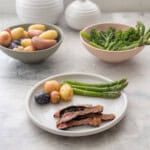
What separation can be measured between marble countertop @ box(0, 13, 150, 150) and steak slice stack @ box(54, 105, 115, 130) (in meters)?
0.03

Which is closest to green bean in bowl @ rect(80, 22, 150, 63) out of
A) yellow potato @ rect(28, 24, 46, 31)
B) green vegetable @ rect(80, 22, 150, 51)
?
green vegetable @ rect(80, 22, 150, 51)

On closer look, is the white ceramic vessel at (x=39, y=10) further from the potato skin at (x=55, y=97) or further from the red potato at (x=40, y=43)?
the potato skin at (x=55, y=97)

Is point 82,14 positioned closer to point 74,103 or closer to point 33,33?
point 33,33

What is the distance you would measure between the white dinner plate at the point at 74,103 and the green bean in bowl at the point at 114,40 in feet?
0.27

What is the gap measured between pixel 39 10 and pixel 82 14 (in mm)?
138

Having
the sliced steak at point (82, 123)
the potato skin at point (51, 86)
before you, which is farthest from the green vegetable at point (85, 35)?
the sliced steak at point (82, 123)

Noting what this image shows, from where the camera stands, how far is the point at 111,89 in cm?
80

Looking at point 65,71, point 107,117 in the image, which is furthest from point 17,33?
point 107,117

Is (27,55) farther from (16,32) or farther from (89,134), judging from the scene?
(89,134)

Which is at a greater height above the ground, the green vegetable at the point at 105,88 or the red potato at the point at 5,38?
the red potato at the point at 5,38

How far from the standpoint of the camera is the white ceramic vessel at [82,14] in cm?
112

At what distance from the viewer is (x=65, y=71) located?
93 cm

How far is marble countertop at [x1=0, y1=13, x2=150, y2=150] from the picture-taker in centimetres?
68

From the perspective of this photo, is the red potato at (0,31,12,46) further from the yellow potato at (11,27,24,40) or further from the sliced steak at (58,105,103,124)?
the sliced steak at (58,105,103,124)
